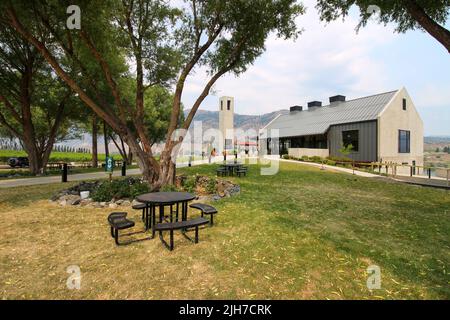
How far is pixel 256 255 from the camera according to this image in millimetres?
4625

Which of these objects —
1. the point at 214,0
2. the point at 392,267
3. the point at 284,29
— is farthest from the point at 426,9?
the point at 392,267

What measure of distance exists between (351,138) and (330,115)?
5.67 meters

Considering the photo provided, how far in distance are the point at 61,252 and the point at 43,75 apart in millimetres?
19550

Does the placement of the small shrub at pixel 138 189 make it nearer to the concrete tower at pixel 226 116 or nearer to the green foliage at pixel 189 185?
the green foliage at pixel 189 185

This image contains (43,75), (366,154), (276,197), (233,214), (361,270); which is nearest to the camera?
(361,270)


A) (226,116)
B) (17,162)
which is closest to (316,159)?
(226,116)

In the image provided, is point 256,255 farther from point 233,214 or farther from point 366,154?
point 366,154

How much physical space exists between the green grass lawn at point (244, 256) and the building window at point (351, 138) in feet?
69.1

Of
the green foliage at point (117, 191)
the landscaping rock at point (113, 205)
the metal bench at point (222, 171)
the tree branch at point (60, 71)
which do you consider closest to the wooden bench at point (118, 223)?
the landscaping rock at point (113, 205)

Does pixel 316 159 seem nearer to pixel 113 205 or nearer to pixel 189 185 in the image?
pixel 189 185

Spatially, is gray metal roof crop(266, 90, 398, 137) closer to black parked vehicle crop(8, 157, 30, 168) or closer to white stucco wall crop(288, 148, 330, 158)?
white stucco wall crop(288, 148, 330, 158)

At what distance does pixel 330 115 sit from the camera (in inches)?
1277

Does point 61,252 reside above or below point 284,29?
below

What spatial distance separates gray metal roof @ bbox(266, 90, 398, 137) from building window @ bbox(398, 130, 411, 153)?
→ 4.50 m
